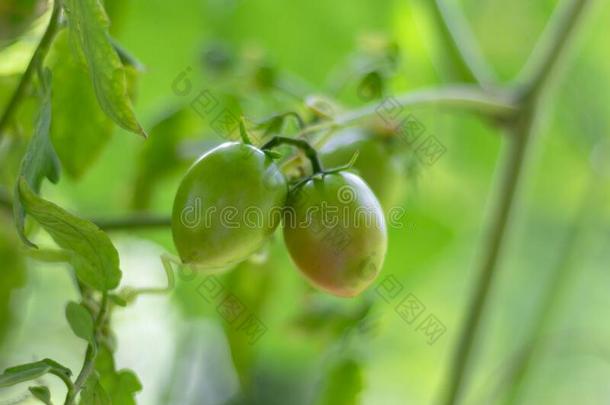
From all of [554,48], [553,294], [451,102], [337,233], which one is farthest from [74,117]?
[553,294]

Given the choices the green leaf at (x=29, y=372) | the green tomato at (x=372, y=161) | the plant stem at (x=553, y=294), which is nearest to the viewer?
the green leaf at (x=29, y=372)

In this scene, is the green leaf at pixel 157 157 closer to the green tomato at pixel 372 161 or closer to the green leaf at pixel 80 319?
the green tomato at pixel 372 161

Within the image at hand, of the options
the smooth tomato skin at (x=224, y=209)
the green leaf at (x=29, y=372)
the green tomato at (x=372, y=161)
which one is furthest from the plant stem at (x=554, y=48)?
the green leaf at (x=29, y=372)

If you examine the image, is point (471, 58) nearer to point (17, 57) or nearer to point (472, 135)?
point (17, 57)

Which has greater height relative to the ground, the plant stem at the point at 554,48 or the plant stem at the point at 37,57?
the plant stem at the point at 37,57

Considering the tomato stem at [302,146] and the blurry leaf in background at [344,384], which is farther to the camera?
the blurry leaf in background at [344,384]
